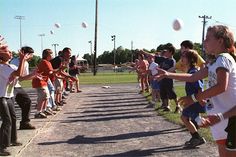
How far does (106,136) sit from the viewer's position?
8.71m

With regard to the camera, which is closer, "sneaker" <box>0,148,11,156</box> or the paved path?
"sneaker" <box>0,148,11,156</box>

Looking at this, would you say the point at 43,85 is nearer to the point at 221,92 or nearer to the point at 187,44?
the point at 187,44

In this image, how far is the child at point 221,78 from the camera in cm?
402

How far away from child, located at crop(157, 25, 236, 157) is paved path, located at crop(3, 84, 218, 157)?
2731mm

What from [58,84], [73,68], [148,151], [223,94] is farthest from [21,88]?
[73,68]

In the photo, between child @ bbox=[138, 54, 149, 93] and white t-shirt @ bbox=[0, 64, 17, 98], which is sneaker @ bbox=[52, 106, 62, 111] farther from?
white t-shirt @ bbox=[0, 64, 17, 98]

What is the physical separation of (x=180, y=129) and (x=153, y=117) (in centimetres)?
205

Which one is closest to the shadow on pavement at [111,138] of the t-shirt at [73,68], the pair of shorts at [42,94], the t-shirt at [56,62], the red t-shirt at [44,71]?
the pair of shorts at [42,94]

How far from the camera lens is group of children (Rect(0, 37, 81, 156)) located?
725 cm

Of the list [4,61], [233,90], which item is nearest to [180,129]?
[4,61]

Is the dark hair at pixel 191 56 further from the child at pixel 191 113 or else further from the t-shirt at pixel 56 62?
the t-shirt at pixel 56 62

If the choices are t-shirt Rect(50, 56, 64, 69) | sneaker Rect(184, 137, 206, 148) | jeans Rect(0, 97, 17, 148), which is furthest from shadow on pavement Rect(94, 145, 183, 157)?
t-shirt Rect(50, 56, 64, 69)

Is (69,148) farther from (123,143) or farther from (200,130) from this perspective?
(200,130)

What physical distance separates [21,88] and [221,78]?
614 cm
